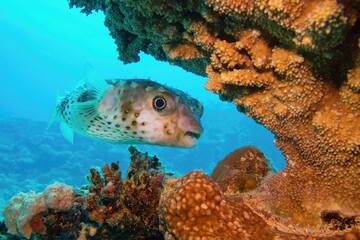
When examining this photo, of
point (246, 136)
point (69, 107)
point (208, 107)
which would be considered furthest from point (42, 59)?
point (69, 107)

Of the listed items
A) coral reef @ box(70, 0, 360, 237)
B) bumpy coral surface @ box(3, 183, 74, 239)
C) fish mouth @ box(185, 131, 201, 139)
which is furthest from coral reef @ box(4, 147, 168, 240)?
coral reef @ box(70, 0, 360, 237)

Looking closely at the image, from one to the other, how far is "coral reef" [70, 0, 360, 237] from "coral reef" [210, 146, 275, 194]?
0.66 m

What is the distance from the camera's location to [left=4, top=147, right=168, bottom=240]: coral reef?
303 centimetres

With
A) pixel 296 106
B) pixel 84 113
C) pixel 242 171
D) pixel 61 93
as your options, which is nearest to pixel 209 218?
pixel 296 106

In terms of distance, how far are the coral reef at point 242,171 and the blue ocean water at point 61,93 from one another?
28012 mm

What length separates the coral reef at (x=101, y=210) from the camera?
303 centimetres

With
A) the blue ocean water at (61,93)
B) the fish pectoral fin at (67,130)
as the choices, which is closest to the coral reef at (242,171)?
the fish pectoral fin at (67,130)

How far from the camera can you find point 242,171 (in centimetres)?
→ 362

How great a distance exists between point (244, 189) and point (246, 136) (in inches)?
1875

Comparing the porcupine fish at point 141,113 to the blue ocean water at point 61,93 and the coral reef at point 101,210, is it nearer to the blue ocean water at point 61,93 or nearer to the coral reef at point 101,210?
the coral reef at point 101,210

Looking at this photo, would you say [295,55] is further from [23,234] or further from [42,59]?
[42,59]

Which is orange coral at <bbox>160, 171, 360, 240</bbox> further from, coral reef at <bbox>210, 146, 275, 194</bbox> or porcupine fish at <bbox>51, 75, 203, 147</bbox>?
coral reef at <bbox>210, 146, 275, 194</bbox>

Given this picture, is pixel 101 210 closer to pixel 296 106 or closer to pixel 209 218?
pixel 209 218

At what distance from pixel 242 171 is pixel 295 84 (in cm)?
174
